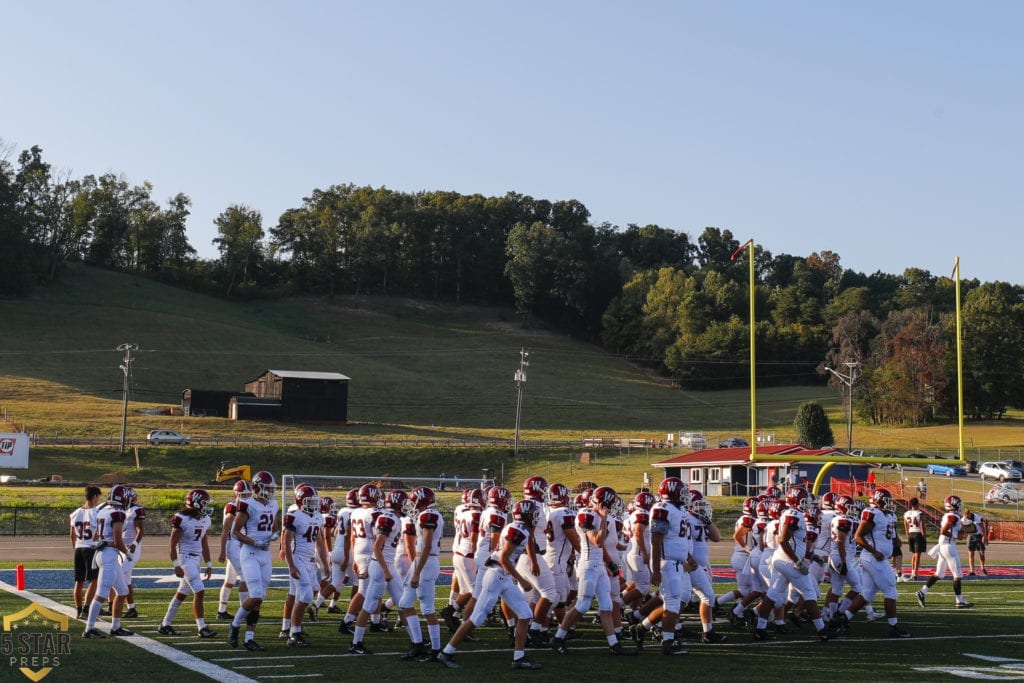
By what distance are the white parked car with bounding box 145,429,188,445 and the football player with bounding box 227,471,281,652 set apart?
50.6 meters

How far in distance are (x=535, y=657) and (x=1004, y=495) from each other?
40.9 metres

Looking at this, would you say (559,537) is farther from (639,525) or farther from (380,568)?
(380,568)

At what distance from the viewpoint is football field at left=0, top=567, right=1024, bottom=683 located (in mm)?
12078

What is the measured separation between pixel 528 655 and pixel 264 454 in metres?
49.6

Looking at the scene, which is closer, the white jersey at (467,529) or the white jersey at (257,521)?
the white jersey at (257,521)

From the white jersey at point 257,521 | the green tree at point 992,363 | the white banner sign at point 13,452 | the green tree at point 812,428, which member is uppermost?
the green tree at point 992,363

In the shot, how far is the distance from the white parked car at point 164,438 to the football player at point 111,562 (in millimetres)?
49530

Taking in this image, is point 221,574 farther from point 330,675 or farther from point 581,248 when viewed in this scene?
point 581,248

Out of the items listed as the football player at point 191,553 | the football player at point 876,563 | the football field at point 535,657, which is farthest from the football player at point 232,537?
the football player at point 876,563

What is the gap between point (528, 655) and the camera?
1360 cm

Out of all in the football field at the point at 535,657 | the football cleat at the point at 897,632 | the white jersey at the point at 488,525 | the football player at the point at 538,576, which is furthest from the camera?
the football cleat at the point at 897,632

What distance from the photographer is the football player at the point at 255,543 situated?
43.8 feet

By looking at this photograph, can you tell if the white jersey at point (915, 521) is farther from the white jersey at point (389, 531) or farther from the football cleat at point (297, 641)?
the football cleat at point (297, 641)

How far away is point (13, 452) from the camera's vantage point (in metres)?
52.5
